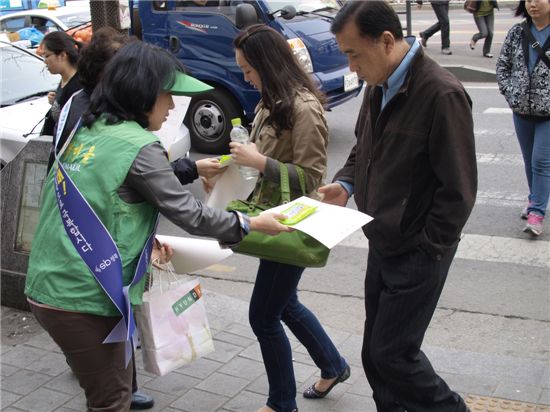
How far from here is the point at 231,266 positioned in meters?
6.43

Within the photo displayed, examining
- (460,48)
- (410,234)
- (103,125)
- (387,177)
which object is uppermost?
(103,125)

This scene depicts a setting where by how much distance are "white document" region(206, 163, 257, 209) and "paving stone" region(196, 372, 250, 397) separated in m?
1.03

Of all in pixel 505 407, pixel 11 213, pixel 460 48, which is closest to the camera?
pixel 505 407

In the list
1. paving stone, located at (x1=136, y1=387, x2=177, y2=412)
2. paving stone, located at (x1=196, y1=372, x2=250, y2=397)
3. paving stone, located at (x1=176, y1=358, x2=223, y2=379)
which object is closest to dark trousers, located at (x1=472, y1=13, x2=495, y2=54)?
paving stone, located at (x1=176, y1=358, x2=223, y2=379)

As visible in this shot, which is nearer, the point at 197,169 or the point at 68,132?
the point at 68,132

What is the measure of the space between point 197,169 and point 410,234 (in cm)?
113

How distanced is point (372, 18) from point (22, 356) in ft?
9.46

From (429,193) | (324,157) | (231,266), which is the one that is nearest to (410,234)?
(429,193)

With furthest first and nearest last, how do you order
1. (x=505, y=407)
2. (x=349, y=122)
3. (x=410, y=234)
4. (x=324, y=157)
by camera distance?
(x=349, y=122), (x=505, y=407), (x=324, y=157), (x=410, y=234)

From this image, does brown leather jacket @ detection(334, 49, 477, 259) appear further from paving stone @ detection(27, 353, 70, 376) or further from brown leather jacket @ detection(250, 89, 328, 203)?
paving stone @ detection(27, 353, 70, 376)

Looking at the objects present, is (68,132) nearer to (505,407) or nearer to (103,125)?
(103,125)

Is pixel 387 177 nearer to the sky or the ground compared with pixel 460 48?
nearer to the sky

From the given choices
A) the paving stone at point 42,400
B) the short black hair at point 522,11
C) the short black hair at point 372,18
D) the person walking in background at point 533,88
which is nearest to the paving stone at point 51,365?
the paving stone at point 42,400

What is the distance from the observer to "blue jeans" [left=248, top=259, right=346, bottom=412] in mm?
3646
